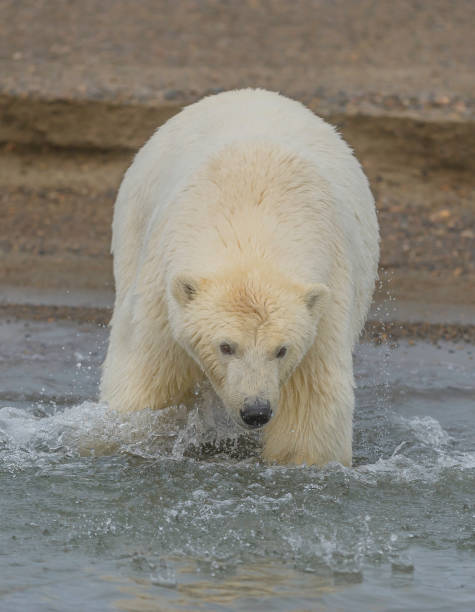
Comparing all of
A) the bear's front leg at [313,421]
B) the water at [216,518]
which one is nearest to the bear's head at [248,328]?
the bear's front leg at [313,421]

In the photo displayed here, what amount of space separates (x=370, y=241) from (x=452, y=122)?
5.45 meters

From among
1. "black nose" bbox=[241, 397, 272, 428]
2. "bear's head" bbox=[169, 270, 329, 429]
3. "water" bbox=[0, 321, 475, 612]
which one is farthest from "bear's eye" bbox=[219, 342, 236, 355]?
"water" bbox=[0, 321, 475, 612]

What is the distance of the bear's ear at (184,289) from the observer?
15.2 feet

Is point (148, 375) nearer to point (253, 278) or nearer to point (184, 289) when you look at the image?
point (184, 289)

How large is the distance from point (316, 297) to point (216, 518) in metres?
1.08

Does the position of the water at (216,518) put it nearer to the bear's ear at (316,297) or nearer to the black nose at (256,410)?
the black nose at (256,410)

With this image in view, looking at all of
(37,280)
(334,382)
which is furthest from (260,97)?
(37,280)

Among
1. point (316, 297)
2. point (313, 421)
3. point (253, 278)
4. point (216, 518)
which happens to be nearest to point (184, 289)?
point (253, 278)

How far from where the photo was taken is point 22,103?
36.8 feet

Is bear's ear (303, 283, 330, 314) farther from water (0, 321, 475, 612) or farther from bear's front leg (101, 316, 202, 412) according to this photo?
water (0, 321, 475, 612)

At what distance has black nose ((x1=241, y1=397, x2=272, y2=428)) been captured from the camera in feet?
14.8

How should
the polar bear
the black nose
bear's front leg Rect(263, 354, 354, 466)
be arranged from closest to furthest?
the black nose → the polar bear → bear's front leg Rect(263, 354, 354, 466)

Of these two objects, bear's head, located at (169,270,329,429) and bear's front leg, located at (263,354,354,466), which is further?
bear's front leg, located at (263,354,354,466)

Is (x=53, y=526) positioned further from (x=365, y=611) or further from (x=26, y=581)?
(x=365, y=611)
